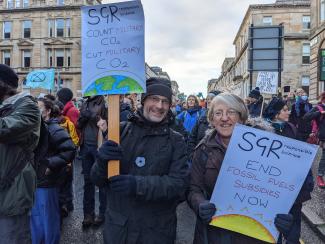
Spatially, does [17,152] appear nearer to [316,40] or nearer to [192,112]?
[192,112]

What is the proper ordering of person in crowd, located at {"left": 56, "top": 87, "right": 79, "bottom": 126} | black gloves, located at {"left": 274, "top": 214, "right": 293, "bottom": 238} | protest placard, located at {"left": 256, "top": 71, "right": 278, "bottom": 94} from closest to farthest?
black gloves, located at {"left": 274, "top": 214, "right": 293, "bottom": 238} → person in crowd, located at {"left": 56, "top": 87, "right": 79, "bottom": 126} → protest placard, located at {"left": 256, "top": 71, "right": 278, "bottom": 94}

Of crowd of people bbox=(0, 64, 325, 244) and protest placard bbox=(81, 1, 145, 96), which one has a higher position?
protest placard bbox=(81, 1, 145, 96)

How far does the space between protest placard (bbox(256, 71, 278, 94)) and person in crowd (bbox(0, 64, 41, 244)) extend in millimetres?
8015

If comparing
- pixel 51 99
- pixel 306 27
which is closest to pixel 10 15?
pixel 306 27

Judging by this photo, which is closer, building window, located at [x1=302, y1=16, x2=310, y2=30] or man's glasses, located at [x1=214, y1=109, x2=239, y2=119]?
man's glasses, located at [x1=214, y1=109, x2=239, y2=119]

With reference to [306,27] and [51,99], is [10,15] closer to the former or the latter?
[306,27]

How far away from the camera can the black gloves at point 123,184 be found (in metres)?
2.39

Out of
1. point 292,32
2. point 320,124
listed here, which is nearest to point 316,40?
point 320,124

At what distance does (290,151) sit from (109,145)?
1.10 meters

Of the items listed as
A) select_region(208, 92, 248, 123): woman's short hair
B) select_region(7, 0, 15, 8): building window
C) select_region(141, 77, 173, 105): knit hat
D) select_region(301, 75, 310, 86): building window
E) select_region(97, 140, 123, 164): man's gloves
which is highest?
select_region(7, 0, 15, 8): building window

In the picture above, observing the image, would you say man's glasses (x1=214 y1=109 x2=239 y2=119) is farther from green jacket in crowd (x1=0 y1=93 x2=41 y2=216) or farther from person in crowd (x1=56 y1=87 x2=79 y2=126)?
person in crowd (x1=56 y1=87 x2=79 y2=126)

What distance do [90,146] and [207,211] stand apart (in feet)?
11.2

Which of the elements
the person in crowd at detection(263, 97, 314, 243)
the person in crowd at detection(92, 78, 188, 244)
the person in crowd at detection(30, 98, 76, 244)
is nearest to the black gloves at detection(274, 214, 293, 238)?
the person in crowd at detection(263, 97, 314, 243)

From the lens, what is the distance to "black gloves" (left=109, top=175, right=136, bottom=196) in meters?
2.39
